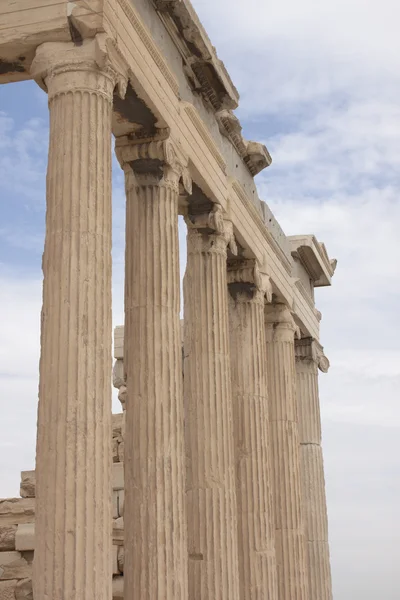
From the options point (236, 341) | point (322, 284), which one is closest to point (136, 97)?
point (236, 341)

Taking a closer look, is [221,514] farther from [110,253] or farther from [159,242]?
[110,253]

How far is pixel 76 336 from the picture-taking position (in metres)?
16.4

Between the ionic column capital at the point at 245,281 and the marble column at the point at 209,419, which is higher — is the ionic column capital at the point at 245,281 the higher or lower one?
the higher one

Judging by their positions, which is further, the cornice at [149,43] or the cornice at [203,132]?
the cornice at [203,132]

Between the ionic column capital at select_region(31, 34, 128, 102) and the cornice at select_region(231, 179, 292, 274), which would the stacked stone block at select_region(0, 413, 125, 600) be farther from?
the ionic column capital at select_region(31, 34, 128, 102)

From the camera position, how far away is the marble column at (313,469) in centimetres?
3612

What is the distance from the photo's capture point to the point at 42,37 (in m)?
18.1

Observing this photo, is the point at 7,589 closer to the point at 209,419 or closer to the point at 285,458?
the point at 209,419

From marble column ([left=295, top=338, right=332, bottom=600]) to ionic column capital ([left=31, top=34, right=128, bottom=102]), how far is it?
21.7 metres

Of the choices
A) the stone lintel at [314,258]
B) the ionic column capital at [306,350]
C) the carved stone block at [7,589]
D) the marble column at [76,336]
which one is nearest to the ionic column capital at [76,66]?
the marble column at [76,336]

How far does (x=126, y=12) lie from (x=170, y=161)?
3340mm

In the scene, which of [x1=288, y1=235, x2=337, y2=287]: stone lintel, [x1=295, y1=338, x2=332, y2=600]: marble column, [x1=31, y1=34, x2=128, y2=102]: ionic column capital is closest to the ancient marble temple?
[x1=31, y1=34, x2=128, y2=102]: ionic column capital

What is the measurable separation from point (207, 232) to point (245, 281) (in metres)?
3.96

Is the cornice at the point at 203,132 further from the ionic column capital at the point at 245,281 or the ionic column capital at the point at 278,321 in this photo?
the ionic column capital at the point at 278,321
